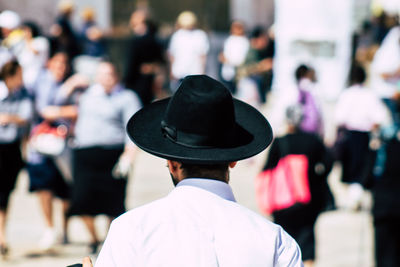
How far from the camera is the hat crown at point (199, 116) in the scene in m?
A: 2.54

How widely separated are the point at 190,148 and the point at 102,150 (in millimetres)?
5086

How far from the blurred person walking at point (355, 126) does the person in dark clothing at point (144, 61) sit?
3.45m

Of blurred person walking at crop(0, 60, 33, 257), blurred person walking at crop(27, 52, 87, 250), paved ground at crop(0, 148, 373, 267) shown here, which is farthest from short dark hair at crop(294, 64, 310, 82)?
blurred person walking at crop(0, 60, 33, 257)

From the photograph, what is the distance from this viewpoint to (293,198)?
21.5 ft

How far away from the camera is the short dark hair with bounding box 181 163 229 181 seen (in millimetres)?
2523

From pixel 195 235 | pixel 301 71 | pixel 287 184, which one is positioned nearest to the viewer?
pixel 195 235

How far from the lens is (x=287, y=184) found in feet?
21.4

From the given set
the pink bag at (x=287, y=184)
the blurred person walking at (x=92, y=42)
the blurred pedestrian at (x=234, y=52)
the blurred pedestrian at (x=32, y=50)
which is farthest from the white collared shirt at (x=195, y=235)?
the blurred pedestrian at (x=234, y=52)

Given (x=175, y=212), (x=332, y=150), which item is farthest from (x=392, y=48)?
(x=175, y=212)

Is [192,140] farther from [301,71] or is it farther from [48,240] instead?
[301,71]

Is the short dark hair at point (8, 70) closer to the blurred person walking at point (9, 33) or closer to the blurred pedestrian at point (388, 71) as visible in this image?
the blurred person walking at point (9, 33)

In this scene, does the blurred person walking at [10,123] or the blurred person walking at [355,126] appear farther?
the blurred person walking at [355,126]

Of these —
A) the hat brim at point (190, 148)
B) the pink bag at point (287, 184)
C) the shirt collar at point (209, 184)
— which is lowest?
the pink bag at point (287, 184)

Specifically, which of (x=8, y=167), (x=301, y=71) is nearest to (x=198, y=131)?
(x=8, y=167)
